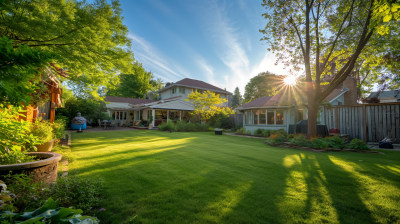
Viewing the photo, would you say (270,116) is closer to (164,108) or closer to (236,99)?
(164,108)

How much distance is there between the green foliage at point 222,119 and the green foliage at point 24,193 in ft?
61.7

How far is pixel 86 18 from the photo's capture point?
188 inches

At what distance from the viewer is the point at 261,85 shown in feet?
129

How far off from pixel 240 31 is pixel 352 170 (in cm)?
1117

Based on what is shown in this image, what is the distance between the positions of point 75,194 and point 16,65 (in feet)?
6.76

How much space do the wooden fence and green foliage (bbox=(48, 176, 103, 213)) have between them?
1423 centimetres

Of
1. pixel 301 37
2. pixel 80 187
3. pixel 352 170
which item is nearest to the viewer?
pixel 80 187


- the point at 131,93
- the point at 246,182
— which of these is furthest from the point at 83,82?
the point at 131,93

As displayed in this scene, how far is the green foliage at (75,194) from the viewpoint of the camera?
235cm

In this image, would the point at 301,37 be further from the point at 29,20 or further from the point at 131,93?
the point at 131,93

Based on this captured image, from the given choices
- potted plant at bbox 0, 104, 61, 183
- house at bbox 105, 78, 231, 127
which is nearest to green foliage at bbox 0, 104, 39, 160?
potted plant at bbox 0, 104, 61, 183

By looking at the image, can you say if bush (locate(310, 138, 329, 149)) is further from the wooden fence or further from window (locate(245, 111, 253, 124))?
window (locate(245, 111, 253, 124))

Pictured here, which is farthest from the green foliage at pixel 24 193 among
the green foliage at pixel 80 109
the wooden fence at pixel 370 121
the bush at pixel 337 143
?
the green foliage at pixel 80 109

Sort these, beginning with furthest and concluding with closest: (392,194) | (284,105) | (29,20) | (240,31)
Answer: (284,105), (240,31), (29,20), (392,194)
